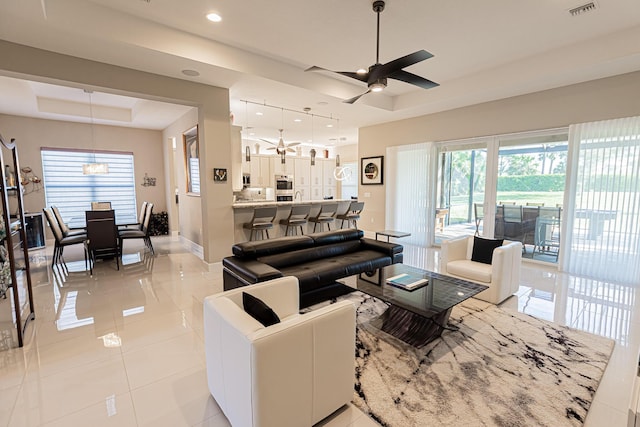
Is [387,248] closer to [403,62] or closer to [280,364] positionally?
[403,62]

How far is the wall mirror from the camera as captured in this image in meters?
5.86

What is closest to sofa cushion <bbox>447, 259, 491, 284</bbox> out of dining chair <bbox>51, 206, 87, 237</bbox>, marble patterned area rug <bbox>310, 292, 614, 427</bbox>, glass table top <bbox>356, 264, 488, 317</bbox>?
marble patterned area rug <bbox>310, 292, 614, 427</bbox>

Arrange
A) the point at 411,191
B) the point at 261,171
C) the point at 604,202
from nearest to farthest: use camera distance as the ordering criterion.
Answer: the point at 604,202
the point at 411,191
the point at 261,171

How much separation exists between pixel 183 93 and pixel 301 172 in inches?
259

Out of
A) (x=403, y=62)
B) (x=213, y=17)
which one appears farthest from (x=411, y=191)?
(x=213, y=17)

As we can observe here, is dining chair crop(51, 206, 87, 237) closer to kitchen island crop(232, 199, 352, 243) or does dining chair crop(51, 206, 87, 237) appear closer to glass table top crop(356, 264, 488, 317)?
kitchen island crop(232, 199, 352, 243)

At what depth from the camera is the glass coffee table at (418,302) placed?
2.44 meters

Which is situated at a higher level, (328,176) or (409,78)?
(409,78)

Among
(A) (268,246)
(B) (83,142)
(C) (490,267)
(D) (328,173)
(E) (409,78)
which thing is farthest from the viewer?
(D) (328,173)

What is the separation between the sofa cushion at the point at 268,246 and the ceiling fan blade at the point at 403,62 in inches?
85.3

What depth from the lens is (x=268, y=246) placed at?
11.3ft

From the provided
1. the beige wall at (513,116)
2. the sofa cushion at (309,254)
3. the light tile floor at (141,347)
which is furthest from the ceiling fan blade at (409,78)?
the beige wall at (513,116)

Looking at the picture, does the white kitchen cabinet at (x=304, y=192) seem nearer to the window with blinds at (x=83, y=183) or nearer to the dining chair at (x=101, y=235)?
the window with blinds at (x=83, y=183)

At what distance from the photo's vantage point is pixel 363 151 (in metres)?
7.93
